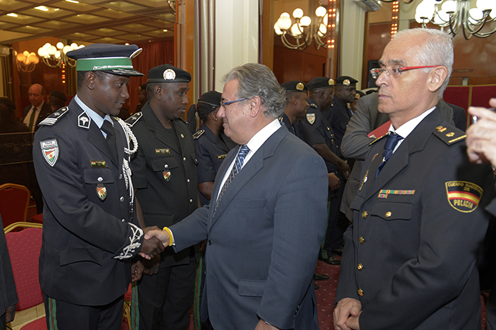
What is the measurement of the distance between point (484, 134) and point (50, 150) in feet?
5.12

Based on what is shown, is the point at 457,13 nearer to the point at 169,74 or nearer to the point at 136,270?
the point at 169,74

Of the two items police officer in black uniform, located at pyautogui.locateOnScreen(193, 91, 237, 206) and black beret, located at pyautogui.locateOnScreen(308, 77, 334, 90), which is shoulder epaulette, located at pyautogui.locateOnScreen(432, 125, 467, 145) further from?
black beret, located at pyautogui.locateOnScreen(308, 77, 334, 90)

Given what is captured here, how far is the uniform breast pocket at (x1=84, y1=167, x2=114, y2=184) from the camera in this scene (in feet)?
5.49

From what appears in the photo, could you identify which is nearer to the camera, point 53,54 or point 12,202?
point 12,202

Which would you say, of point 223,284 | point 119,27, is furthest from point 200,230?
point 119,27

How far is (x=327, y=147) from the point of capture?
3.97 meters

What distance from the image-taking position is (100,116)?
183cm

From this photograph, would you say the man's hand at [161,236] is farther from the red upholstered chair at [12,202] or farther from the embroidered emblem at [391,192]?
the red upholstered chair at [12,202]

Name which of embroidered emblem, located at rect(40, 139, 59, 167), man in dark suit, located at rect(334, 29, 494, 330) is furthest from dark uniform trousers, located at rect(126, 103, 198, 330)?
man in dark suit, located at rect(334, 29, 494, 330)

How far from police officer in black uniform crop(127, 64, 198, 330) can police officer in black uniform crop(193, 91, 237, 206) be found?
0.54 feet

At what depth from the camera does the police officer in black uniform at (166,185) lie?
2.24 m

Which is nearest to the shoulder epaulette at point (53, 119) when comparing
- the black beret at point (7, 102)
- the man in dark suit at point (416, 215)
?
the man in dark suit at point (416, 215)

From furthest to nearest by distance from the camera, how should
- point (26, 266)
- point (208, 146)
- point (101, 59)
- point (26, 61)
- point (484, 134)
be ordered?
point (26, 61) < point (208, 146) < point (26, 266) < point (101, 59) < point (484, 134)

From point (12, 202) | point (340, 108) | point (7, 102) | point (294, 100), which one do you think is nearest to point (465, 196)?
point (294, 100)
